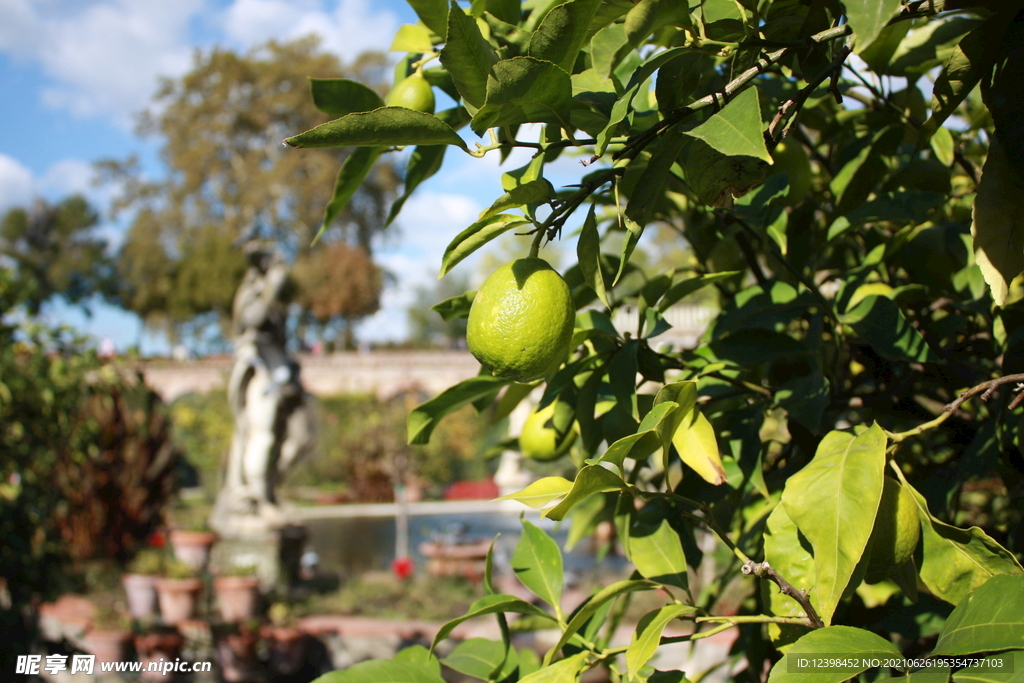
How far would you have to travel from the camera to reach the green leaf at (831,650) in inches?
18.9

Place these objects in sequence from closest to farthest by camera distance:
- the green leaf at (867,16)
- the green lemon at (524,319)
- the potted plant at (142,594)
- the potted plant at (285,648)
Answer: the green leaf at (867,16), the green lemon at (524,319), the potted plant at (285,648), the potted plant at (142,594)

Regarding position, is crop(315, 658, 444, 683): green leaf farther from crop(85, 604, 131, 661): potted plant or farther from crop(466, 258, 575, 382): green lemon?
crop(85, 604, 131, 661): potted plant

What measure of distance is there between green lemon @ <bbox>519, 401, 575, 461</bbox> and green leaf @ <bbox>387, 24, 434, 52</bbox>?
407 millimetres

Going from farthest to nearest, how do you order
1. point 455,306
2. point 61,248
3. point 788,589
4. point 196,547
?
point 61,248 → point 196,547 → point 455,306 → point 788,589

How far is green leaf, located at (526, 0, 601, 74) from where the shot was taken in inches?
19.4

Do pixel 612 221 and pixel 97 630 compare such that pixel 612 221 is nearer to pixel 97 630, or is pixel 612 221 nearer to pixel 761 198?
pixel 761 198

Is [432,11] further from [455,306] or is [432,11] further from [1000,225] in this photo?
[1000,225]

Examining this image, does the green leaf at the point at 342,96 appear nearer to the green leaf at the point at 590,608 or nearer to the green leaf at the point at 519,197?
the green leaf at the point at 519,197

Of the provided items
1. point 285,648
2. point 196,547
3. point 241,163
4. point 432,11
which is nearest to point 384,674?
point 432,11

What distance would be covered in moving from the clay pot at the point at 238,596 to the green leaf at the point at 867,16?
4825mm

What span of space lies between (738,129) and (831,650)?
0.36 meters

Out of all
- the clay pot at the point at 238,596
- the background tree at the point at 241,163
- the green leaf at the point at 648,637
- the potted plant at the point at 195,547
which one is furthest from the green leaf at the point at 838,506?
the background tree at the point at 241,163

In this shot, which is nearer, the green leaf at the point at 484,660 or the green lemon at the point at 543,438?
the green leaf at the point at 484,660

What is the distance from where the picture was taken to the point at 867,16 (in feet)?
1.44
